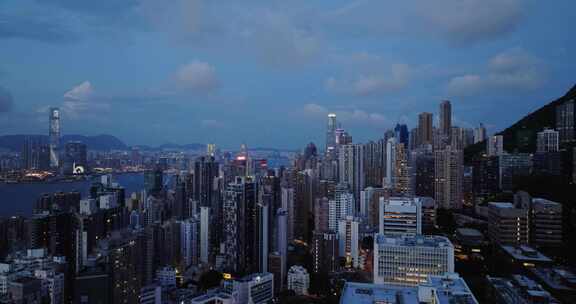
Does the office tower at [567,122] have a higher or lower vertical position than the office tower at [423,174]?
higher

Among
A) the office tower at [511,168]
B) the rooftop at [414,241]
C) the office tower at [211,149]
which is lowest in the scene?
the rooftop at [414,241]

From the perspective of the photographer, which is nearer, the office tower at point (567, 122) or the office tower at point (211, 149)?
the office tower at point (567, 122)

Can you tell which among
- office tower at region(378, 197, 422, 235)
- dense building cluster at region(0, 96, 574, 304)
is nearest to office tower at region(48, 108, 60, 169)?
dense building cluster at region(0, 96, 574, 304)

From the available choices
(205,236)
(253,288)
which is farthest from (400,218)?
(205,236)

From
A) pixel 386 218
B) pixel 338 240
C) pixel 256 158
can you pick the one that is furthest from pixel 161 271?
pixel 256 158

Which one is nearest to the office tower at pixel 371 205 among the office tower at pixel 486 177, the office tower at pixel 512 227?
the office tower at pixel 486 177

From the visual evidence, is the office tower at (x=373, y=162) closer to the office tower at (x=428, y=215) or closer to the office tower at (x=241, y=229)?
the office tower at (x=428, y=215)

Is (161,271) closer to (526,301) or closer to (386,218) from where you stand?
(386,218)
